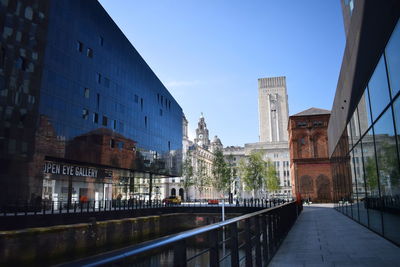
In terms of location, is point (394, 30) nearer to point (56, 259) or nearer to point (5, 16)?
point (56, 259)

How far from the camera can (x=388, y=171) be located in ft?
32.4

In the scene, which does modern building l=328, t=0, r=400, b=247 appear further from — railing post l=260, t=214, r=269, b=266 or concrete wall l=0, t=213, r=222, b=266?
concrete wall l=0, t=213, r=222, b=266

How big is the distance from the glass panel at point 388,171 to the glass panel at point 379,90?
0.38 metres

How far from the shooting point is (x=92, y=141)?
120 ft

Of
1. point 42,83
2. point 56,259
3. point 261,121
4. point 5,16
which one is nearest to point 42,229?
point 56,259

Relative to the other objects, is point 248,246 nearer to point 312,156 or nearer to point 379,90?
point 379,90

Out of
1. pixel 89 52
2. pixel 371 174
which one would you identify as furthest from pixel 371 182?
pixel 89 52

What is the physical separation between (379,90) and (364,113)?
336 cm

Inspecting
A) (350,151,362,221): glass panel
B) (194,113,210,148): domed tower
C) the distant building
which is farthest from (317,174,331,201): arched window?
(194,113,210,148): domed tower

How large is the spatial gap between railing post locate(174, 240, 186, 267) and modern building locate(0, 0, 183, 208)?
28.2m

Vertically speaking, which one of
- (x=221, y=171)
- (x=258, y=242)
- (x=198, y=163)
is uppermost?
(x=198, y=163)

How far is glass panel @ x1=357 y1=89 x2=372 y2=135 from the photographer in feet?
42.1

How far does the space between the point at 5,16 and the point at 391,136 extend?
30.7m

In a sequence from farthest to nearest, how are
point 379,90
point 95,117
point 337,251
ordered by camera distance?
point 95,117
point 379,90
point 337,251
